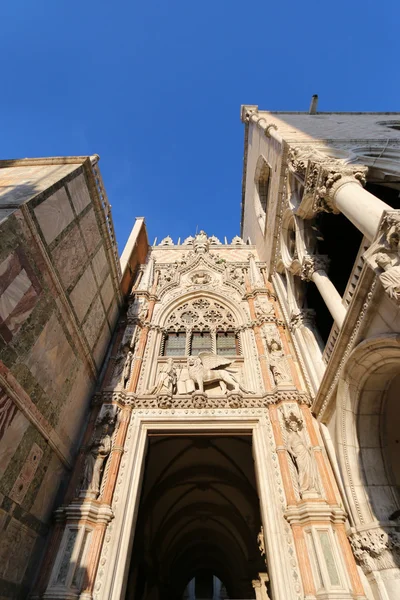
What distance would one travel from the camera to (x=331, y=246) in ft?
35.6

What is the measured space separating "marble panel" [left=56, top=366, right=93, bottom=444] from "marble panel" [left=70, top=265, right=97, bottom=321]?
1574 millimetres

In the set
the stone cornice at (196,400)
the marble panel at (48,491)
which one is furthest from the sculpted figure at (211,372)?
the marble panel at (48,491)

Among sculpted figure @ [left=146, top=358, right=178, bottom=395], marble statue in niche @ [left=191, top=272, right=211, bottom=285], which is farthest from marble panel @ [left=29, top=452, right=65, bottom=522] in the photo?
marble statue in niche @ [left=191, top=272, right=211, bottom=285]

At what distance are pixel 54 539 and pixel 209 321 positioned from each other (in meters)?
7.78

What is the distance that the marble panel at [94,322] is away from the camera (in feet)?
28.1

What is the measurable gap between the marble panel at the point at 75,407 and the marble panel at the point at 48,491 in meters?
0.65

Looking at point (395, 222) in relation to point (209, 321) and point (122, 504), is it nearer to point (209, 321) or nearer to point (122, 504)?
point (122, 504)

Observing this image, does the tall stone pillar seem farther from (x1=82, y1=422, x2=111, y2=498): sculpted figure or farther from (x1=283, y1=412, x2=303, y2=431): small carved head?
(x1=82, y1=422, x2=111, y2=498): sculpted figure

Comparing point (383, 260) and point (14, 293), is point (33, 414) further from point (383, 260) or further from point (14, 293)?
point (383, 260)

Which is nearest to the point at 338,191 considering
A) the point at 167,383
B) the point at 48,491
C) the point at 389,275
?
the point at 389,275

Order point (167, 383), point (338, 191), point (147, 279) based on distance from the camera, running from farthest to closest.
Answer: point (147, 279), point (167, 383), point (338, 191)

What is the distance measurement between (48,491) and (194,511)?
9.92 meters

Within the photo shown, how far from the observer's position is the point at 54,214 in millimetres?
6820

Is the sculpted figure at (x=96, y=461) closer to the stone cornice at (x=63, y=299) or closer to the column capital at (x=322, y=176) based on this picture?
the stone cornice at (x=63, y=299)
